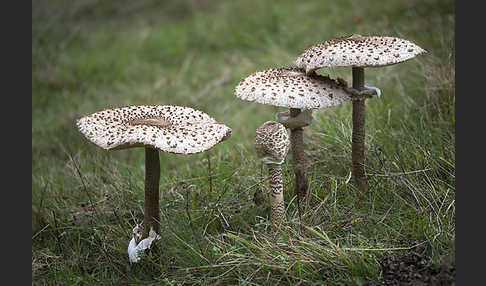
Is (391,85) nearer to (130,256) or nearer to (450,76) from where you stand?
(450,76)

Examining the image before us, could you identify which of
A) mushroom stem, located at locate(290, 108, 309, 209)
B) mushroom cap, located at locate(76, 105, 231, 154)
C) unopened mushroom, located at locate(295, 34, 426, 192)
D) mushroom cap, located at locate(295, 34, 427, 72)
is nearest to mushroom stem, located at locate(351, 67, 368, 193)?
unopened mushroom, located at locate(295, 34, 426, 192)

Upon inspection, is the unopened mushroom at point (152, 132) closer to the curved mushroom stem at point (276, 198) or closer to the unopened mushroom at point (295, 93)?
the unopened mushroom at point (295, 93)

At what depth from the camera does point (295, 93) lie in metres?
3.40

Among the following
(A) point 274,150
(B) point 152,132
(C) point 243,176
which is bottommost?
(C) point 243,176

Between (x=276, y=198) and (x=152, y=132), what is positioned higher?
(x=152, y=132)

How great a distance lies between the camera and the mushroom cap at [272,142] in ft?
11.4

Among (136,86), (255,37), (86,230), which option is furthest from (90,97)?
(86,230)

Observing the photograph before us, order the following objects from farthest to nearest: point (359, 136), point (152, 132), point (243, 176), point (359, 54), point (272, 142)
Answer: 1. point (243, 176)
2. point (359, 136)
3. point (272, 142)
4. point (359, 54)
5. point (152, 132)

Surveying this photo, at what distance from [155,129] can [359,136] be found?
1.85 m

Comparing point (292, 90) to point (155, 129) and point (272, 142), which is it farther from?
point (155, 129)

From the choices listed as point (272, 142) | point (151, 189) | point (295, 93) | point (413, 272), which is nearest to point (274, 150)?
point (272, 142)

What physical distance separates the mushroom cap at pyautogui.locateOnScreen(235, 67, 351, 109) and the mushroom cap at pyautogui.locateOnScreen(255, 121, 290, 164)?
26 cm

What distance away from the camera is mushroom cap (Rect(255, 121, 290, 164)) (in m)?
3.48

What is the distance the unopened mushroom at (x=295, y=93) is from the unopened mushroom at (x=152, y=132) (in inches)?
15.5
